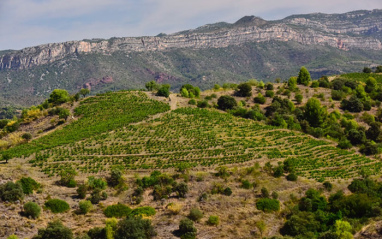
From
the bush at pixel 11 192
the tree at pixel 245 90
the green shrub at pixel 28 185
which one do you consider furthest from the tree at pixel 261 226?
the tree at pixel 245 90

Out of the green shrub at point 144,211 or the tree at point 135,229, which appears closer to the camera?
the tree at point 135,229

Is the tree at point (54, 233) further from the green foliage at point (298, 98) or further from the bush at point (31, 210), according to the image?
the green foliage at point (298, 98)

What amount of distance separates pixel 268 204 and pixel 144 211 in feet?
55.1

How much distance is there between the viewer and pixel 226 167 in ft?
192

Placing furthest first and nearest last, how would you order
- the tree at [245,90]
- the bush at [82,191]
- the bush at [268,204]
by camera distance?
the tree at [245,90], the bush at [82,191], the bush at [268,204]

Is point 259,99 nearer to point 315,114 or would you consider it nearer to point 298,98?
point 298,98

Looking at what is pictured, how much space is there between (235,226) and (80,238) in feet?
59.2

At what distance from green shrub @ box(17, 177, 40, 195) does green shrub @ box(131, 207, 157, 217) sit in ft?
46.3

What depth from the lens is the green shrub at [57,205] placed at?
44.8 metres

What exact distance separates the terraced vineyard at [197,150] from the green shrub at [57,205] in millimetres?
11019

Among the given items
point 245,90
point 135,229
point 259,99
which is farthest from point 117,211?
point 245,90

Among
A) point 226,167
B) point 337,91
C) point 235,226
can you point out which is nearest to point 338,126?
point 337,91

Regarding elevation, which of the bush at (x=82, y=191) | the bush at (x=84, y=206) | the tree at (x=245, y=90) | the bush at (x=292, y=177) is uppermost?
the tree at (x=245, y=90)

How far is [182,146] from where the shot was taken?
220 feet
